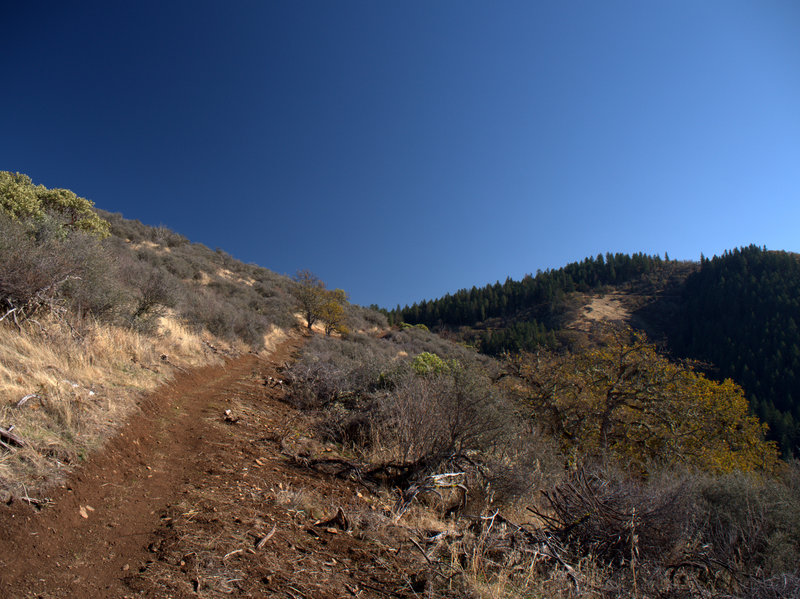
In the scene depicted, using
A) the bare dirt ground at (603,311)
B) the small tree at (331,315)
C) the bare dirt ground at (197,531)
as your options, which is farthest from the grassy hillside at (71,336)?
the bare dirt ground at (603,311)

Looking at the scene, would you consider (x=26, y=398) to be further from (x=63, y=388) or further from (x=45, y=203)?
(x=45, y=203)

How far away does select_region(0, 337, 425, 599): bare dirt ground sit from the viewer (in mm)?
2293

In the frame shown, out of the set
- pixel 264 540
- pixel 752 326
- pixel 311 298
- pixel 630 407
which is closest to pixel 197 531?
pixel 264 540

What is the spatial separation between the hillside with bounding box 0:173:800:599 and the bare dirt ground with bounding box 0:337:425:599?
0.06ft

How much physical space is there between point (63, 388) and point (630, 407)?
12695 mm

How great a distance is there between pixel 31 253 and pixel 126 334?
6.51 ft

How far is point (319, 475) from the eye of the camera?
15.1ft

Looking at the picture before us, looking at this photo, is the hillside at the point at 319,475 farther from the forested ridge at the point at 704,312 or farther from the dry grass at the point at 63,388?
the forested ridge at the point at 704,312

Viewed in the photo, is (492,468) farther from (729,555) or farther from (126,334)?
(126,334)

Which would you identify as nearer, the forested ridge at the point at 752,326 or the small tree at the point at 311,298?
the small tree at the point at 311,298

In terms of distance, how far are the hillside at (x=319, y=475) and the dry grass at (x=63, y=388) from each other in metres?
0.03

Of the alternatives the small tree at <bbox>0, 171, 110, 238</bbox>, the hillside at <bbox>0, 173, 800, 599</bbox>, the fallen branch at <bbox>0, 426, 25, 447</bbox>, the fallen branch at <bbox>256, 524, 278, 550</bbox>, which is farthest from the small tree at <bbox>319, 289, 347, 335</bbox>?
the fallen branch at <bbox>256, 524, 278, 550</bbox>

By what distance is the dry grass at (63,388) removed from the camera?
3.15 metres

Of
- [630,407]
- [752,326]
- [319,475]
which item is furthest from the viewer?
[752,326]
